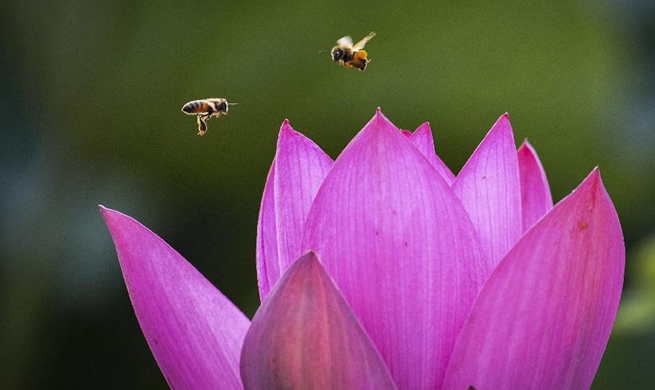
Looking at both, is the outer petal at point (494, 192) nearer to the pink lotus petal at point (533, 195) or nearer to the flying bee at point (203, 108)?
the pink lotus petal at point (533, 195)

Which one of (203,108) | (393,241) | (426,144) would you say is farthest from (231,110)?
(393,241)

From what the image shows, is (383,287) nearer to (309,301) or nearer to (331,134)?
(309,301)

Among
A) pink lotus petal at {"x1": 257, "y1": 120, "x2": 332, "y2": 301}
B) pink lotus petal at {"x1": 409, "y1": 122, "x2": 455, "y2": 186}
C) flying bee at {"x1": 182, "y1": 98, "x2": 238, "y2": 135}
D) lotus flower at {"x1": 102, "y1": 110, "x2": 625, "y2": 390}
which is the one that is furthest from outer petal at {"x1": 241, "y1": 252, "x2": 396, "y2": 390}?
flying bee at {"x1": 182, "y1": 98, "x2": 238, "y2": 135}

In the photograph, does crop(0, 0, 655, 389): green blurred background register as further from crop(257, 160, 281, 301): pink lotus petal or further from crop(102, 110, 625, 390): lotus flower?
crop(102, 110, 625, 390): lotus flower

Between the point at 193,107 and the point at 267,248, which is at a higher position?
the point at 193,107

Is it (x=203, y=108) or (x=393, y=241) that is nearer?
(x=393, y=241)

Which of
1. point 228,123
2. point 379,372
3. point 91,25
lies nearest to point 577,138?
point 228,123

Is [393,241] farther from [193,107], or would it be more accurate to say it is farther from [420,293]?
[193,107]
